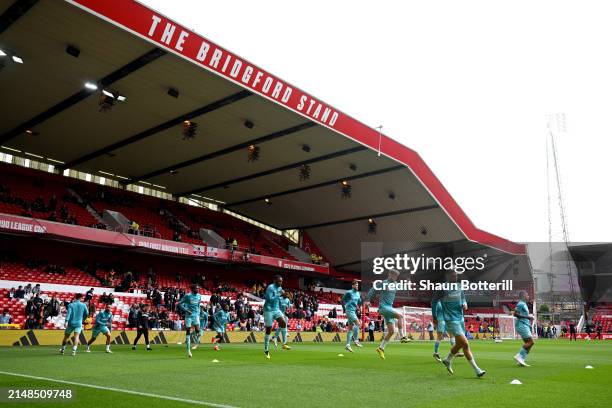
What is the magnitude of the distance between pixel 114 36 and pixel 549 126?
64152 mm

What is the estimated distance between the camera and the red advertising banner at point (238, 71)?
18.3 metres

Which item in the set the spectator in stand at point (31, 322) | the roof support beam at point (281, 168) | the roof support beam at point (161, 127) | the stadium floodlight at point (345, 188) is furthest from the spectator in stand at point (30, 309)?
the stadium floodlight at point (345, 188)

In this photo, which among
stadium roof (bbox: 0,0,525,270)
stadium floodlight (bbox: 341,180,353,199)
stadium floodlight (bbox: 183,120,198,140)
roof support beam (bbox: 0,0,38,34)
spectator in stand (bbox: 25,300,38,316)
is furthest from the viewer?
stadium floodlight (bbox: 341,180,353,199)

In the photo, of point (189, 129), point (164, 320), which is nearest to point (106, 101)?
point (189, 129)

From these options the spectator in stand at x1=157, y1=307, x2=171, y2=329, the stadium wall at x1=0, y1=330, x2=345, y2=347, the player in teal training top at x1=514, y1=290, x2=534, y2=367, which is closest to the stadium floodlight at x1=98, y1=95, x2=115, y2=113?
the stadium wall at x1=0, y1=330, x2=345, y2=347

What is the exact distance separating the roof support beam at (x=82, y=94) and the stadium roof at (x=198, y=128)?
0.24 ft

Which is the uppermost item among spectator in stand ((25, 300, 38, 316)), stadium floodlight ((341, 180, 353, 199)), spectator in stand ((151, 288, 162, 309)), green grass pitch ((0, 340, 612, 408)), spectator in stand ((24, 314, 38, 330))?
stadium floodlight ((341, 180, 353, 199))

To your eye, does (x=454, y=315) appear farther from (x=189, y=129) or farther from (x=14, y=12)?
(x=189, y=129)

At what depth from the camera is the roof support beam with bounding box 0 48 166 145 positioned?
69.6 ft

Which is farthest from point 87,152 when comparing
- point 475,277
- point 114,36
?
point 475,277

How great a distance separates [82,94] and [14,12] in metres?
7.29

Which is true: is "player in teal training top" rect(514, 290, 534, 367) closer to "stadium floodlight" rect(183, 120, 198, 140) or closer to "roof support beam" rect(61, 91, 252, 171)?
"roof support beam" rect(61, 91, 252, 171)

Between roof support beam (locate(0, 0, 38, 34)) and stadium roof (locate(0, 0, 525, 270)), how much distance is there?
0.05 metres

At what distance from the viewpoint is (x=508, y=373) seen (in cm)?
1139
